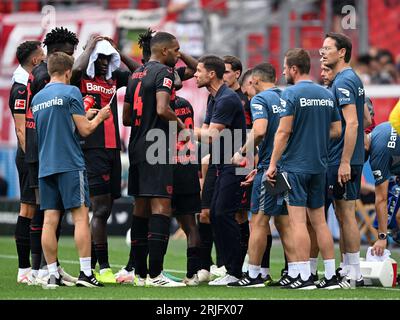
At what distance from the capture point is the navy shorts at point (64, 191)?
1049 centimetres

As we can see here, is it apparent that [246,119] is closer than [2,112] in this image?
Yes

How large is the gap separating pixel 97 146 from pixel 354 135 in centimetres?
275

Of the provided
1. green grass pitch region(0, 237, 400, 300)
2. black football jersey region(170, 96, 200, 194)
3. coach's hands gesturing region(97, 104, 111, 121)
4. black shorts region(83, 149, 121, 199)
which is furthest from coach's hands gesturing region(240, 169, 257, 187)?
coach's hands gesturing region(97, 104, 111, 121)

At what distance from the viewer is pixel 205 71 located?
11.6 metres

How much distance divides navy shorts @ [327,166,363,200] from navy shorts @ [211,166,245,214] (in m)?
1.01

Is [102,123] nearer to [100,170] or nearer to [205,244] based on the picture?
[100,170]

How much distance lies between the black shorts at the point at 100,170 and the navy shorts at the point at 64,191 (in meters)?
0.88

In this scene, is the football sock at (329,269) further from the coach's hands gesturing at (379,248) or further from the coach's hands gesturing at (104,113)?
the coach's hands gesturing at (104,113)

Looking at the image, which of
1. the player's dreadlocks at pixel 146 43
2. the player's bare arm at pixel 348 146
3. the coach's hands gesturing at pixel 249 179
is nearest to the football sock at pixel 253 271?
the coach's hands gesturing at pixel 249 179

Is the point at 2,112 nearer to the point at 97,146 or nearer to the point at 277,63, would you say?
the point at 277,63

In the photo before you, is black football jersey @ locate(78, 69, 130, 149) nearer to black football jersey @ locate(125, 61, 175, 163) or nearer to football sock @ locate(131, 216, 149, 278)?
black football jersey @ locate(125, 61, 175, 163)
